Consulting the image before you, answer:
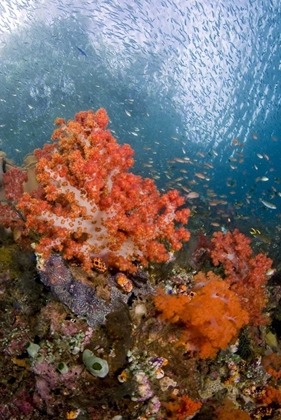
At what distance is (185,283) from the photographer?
17.3ft

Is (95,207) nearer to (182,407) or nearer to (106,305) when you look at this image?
(106,305)

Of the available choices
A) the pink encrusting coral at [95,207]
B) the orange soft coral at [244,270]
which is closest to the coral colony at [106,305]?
the pink encrusting coral at [95,207]

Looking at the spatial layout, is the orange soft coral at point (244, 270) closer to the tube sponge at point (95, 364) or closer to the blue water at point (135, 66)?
the tube sponge at point (95, 364)

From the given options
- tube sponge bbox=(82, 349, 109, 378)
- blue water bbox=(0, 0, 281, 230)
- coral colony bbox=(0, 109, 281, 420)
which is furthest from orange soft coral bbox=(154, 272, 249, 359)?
blue water bbox=(0, 0, 281, 230)

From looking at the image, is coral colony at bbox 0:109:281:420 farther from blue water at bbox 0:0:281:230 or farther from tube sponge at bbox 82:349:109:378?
blue water at bbox 0:0:281:230

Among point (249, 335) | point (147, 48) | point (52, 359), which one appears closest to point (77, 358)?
point (52, 359)

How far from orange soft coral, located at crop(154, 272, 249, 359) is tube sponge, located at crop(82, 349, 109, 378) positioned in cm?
110

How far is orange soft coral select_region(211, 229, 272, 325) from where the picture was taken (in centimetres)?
603

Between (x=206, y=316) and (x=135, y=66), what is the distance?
46045mm

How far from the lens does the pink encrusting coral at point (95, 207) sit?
424 cm

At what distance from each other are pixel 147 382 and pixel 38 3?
40.1 metres

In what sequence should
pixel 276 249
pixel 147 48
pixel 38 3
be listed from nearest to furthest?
pixel 276 249
pixel 38 3
pixel 147 48

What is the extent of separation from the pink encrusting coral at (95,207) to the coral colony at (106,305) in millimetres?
15

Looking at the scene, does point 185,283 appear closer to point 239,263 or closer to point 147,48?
point 239,263
